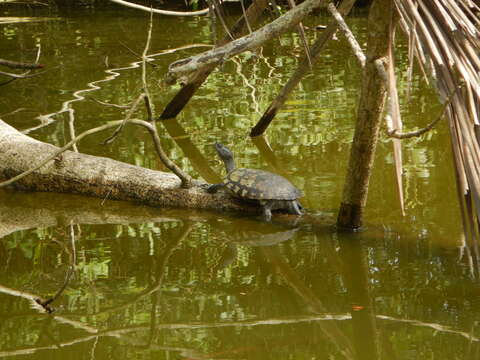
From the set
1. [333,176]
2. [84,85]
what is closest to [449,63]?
[333,176]

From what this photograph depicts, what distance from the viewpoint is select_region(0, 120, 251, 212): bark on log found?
5.73m

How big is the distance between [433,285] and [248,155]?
2.95 m

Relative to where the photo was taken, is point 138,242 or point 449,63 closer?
point 449,63

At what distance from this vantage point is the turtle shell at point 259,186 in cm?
537

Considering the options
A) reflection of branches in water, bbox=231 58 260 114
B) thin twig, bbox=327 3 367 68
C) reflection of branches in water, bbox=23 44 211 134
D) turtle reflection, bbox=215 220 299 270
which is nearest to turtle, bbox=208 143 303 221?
turtle reflection, bbox=215 220 299 270

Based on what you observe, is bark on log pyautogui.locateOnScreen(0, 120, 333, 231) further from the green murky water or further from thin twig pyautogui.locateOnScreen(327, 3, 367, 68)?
thin twig pyautogui.locateOnScreen(327, 3, 367, 68)

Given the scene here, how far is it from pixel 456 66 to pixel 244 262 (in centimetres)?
202

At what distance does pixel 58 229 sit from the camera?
5.44 meters

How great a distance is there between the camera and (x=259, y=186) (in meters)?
5.44

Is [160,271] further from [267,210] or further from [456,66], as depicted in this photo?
[456,66]

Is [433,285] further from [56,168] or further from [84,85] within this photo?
[84,85]

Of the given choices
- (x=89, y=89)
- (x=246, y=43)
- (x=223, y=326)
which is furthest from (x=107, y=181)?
(x=89, y=89)

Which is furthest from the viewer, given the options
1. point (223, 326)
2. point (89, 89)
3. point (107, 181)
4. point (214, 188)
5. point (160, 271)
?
point (89, 89)

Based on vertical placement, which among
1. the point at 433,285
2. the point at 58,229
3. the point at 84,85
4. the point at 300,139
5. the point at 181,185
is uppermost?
the point at 84,85
